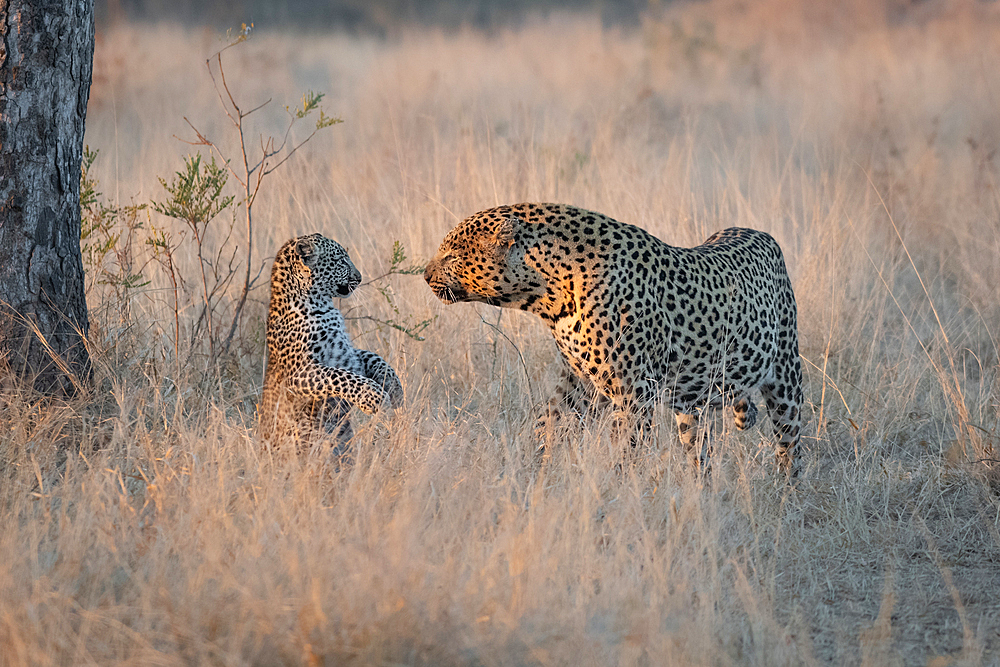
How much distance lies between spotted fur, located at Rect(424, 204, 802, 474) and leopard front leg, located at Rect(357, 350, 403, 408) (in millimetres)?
559

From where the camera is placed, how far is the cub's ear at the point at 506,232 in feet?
13.1

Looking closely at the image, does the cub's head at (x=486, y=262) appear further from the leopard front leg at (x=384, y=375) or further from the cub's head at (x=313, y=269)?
the cub's head at (x=313, y=269)

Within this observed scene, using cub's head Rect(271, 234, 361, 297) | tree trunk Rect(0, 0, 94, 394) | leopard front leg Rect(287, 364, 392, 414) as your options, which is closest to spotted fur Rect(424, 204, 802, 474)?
leopard front leg Rect(287, 364, 392, 414)

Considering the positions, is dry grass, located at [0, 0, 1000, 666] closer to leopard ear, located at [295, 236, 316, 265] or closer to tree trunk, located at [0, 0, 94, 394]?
tree trunk, located at [0, 0, 94, 394]

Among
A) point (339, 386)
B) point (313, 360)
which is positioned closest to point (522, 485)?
point (339, 386)

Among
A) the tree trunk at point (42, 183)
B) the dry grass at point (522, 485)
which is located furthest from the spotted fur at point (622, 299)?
the tree trunk at point (42, 183)

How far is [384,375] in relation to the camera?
15.1 ft

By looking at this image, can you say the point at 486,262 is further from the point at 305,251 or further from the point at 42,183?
the point at 42,183

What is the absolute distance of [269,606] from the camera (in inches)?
105

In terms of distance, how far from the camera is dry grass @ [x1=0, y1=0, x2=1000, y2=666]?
9.04 feet

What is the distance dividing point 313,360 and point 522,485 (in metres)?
1.27

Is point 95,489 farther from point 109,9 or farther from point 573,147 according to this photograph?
point 109,9

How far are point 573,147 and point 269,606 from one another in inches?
273

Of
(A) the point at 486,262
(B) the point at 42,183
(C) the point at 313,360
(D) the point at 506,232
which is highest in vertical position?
(B) the point at 42,183
